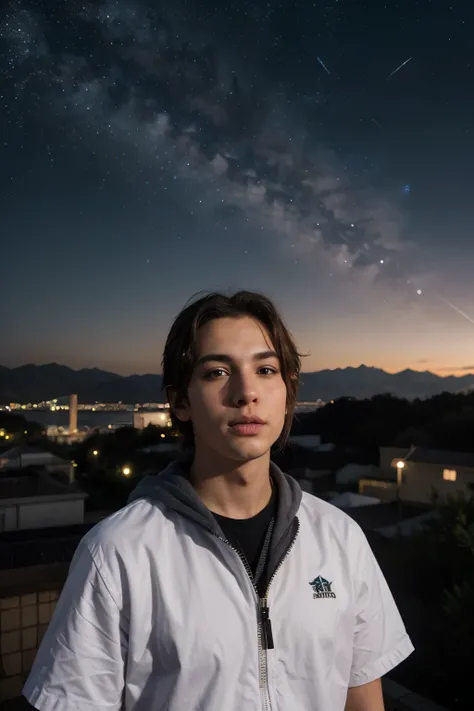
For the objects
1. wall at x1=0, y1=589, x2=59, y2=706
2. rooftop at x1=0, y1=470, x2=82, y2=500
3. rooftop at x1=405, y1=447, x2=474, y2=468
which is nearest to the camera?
wall at x1=0, y1=589, x2=59, y2=706

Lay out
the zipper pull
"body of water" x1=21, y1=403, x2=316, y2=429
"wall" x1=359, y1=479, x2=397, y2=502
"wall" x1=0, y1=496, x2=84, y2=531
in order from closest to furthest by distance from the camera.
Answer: the zipper pull < "wall" x1=0, y1=496, x2=84, y2=531 < "wall" x1=359, y1=479, x2=397, y2=502 < "body of water" x1=21, y1=403, x2=316, y2=429

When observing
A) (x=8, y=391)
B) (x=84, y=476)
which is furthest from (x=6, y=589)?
(x=8, y=391)

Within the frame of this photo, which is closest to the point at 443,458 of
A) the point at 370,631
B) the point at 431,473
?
the point at 431,473

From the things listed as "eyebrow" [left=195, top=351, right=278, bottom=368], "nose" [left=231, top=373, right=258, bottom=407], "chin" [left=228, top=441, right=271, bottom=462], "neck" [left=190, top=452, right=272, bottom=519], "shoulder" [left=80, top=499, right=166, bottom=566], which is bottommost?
"shoulder" [left=80, top=499, right=166, bottom=566]

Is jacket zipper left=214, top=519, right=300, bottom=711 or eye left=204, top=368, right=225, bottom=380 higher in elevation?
eye left=204, top=368, right=225, bottom=380

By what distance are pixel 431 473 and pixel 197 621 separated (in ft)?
66.3

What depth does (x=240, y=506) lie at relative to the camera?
1.40 metres

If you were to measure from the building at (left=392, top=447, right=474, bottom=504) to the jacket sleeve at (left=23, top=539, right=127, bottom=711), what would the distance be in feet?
60.2

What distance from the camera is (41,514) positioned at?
1656 centimetres

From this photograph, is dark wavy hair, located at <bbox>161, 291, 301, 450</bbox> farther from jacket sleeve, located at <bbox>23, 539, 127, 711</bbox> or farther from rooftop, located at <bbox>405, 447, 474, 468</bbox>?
rooftop, located at <bbox>405, 447, 474, 468</bbox>

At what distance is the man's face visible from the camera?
1317 millimetres

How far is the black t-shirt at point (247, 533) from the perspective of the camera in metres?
1.35

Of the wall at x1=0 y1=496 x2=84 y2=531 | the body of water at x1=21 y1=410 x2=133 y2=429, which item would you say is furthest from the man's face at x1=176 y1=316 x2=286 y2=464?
the body of water at x1=21 y1=410 x2=133 y2=429

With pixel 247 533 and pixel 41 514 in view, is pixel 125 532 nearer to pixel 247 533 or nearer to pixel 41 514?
pixel 247 533
